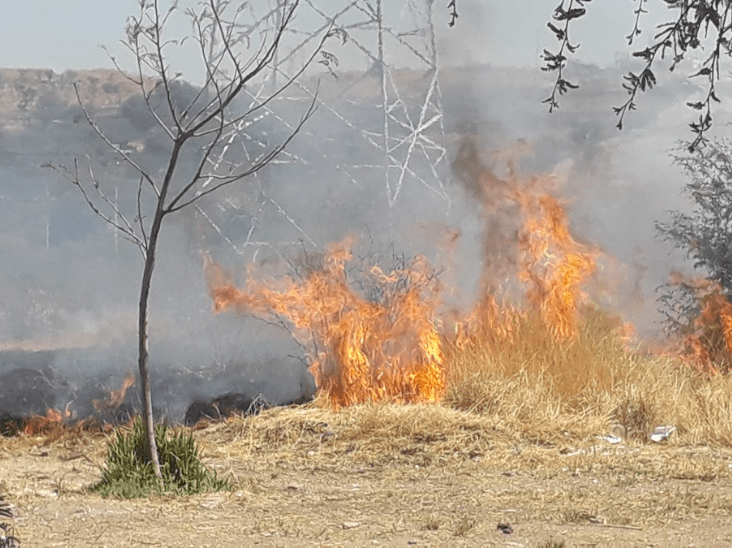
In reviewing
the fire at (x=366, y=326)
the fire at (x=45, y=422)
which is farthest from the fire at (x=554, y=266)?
the fire at (x=45, y=422)

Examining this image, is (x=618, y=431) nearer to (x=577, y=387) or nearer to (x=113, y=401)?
(x=577, y=387)

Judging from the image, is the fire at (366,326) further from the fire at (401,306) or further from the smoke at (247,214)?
the smoke at (247,214)

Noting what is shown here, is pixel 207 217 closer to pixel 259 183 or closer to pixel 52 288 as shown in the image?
pixel 259 183

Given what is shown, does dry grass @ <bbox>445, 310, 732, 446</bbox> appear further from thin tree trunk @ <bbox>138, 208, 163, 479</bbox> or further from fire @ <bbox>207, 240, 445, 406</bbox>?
thin tree trunk @ <bbox>138, 208, 163, 479</bbox>

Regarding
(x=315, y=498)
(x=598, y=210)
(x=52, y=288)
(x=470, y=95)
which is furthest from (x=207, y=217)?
(x=315, y=498)

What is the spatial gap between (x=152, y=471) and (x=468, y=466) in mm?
2849

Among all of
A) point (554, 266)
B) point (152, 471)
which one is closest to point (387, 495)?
point (152, 471)

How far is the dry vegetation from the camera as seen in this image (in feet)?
20.0

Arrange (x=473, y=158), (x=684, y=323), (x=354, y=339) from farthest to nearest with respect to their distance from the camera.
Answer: (x=473, y=158), (x=684, y=323), (x=354, y=339)

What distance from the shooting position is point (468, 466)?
343 inches

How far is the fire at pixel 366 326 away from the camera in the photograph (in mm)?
10898

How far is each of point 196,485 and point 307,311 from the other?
168 inches

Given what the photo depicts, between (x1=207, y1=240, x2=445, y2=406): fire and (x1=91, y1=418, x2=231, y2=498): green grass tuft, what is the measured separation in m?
3.67

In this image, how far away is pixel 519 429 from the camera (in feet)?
32.2
